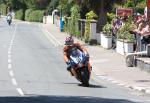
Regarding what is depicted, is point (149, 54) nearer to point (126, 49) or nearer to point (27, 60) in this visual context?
point (126, 49)

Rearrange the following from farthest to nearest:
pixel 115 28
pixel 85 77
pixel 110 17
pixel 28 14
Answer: pixel 28 14, pixel 110 17, pixel 115 28, pixel 85 77

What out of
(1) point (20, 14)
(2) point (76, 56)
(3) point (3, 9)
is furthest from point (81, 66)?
(3) point (3, 9)

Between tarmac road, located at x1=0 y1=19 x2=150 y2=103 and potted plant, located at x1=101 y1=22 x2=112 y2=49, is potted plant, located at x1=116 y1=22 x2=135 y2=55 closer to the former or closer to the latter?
potted plant, located at x1=101 y1=22 x2=112 y2=49

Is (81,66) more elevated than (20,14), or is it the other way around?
(81,66)

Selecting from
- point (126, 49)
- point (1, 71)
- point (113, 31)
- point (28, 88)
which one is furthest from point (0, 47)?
point (28, 88)

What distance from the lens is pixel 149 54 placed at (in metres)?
28.0

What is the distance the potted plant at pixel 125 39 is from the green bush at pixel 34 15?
227 feet

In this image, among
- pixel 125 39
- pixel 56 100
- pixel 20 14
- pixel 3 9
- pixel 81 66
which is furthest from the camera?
pixel 3 9

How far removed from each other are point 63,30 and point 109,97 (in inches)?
1777

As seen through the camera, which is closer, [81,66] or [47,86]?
[47,86]

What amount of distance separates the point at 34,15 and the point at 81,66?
88561 mm

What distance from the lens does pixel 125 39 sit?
111ft

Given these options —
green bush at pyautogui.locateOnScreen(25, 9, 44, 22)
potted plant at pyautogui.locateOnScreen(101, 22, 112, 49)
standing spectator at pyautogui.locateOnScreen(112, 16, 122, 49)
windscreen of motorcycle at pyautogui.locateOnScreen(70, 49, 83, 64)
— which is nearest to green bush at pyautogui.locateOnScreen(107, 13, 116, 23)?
potted plant at pyautogui.locateOnScreen(101, 22, 112, 49)

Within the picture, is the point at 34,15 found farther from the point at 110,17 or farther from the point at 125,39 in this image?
the point at 125,39
